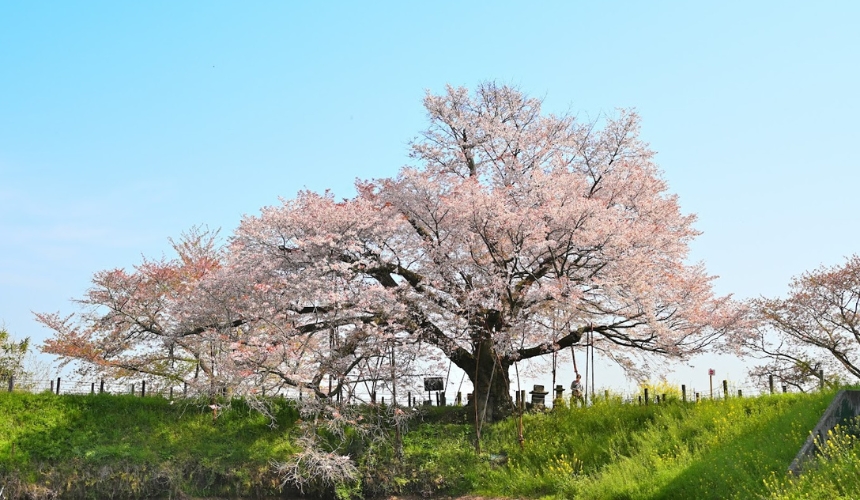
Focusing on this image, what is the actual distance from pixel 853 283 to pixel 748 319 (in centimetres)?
514

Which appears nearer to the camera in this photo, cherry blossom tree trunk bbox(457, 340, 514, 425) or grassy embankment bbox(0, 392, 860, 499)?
grassy embankment bbox(0, 392, 860, 499)

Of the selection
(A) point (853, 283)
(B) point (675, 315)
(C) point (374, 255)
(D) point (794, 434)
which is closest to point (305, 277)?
(C) point (374, 255)

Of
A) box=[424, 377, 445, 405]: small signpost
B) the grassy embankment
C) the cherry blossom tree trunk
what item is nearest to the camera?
the grassy embankment

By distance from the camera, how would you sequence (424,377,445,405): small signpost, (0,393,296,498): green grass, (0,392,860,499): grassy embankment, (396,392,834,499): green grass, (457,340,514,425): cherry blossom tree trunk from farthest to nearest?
(424,377,445,405): small signpost, (457,340,514,425): cherry blossom tree trunk, (0,393,296,498): green grass, (0,392,860,499): grassy embankment, (396,392,834,499): green grass

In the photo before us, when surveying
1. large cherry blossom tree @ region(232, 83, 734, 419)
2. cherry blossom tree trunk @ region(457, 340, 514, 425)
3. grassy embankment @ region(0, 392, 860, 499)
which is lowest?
grassy embankment @ region(0, 392, 860, 499)

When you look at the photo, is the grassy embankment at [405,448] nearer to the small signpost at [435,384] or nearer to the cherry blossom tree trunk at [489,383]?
the cherry blossom tree trunk at [489,383]

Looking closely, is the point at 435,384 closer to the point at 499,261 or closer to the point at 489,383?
the point at 489,383

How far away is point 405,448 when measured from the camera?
68.0 feet

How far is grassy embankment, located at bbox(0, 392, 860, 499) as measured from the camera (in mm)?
17172

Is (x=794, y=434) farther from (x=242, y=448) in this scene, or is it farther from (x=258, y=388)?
(x=242, y=448)

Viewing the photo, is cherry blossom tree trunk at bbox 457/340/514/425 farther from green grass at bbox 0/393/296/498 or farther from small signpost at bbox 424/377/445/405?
green grass at bbox 0/393/296/498

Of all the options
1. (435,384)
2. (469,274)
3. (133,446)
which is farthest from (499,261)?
(133,446)

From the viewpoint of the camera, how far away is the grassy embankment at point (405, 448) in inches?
676

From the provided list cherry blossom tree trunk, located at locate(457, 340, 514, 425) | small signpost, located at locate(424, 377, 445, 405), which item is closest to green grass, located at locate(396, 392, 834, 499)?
cherry blossom tree trunk, located at locate(457, 340, 514, 425)
